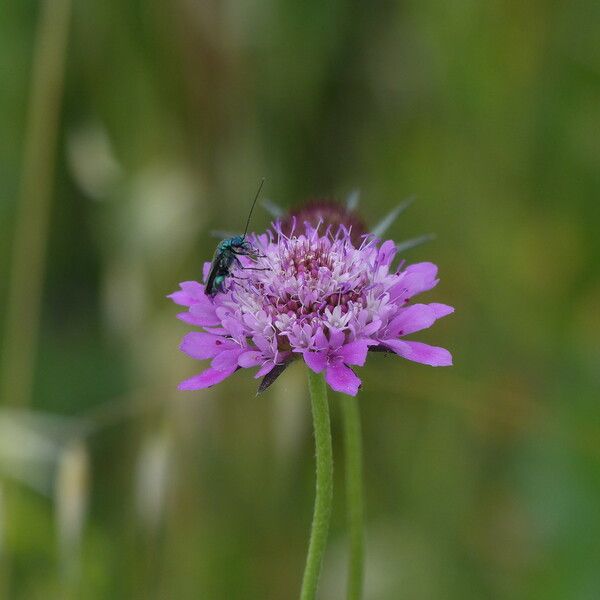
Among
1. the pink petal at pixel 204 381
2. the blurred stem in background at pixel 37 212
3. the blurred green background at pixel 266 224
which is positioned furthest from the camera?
the blurred green background at pixel 266 224

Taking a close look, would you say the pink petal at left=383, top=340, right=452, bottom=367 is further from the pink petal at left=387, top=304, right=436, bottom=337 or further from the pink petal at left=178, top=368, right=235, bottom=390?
the pink petal at left=178, top=368, right=235, bottom=390

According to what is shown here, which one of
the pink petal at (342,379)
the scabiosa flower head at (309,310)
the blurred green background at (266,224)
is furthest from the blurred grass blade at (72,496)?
the pink petal at (342,379)

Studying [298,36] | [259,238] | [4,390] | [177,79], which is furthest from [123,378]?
[259,238]

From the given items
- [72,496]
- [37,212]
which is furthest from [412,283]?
[37,212]

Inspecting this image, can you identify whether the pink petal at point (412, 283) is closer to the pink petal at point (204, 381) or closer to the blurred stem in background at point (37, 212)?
the pink petal at point (204, 381)

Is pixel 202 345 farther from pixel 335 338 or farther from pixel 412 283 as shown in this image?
pixel 412 283

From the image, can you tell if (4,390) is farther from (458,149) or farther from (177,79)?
(458,149)

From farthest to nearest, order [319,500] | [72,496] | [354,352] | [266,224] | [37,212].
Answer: [266,224] → [37,212] → [72,496] → [354,352] → [319,500]
